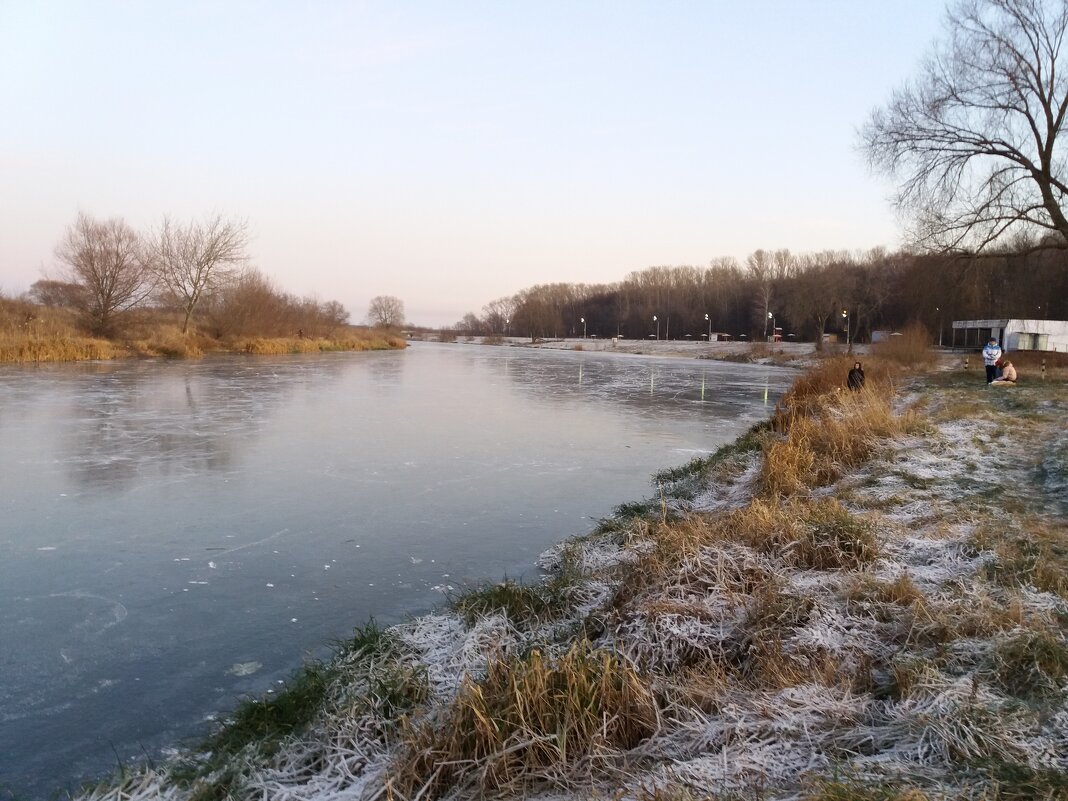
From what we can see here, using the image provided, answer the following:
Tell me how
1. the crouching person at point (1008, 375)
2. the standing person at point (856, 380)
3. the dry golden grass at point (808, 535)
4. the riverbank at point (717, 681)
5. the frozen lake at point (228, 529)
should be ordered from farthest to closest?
the crouching person at point (1008, 375), the standing person at point (856, 380), the dry golden grass at point (808, 535), the frozen lake at point (228, 529), the riverbank at point (717, 681)

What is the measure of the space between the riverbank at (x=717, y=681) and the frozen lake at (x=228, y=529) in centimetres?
54

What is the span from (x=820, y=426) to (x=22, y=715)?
8.57 metres

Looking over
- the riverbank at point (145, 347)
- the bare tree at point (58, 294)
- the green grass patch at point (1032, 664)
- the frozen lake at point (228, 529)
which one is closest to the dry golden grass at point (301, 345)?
the riverbank at point (145, 347)

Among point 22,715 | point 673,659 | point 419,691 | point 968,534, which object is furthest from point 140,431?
point 968,534

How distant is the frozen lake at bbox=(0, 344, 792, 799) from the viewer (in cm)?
339

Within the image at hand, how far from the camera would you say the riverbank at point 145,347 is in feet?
81.1

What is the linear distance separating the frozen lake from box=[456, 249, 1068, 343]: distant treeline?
1315 centimetres

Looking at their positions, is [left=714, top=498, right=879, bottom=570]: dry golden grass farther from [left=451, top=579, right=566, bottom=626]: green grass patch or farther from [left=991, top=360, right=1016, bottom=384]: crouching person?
[left=991, top=360, right=1016, bottom=384]: crouching person

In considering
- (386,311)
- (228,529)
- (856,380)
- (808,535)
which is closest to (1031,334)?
(856,380)

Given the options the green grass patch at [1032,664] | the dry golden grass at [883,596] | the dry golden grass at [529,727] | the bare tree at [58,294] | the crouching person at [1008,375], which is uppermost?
the bare tree at [58,294]

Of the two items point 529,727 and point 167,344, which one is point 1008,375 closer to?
point 529,727

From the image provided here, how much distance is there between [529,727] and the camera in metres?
2.61

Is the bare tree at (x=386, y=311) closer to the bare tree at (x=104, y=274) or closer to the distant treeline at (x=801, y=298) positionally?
the distant treeline at (x=801, y=298)

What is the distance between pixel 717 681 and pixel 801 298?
203 ft
